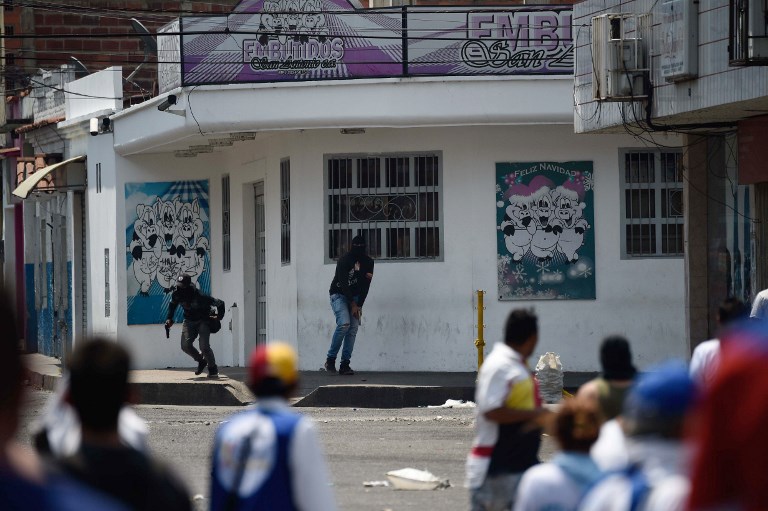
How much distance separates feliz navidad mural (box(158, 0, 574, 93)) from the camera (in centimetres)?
2138

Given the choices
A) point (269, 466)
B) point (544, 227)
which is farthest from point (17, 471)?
point (544, 227)

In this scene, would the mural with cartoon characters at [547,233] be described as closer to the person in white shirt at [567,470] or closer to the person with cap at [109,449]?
the person in white shirt at [567,470]

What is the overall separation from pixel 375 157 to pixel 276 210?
6.94 ft

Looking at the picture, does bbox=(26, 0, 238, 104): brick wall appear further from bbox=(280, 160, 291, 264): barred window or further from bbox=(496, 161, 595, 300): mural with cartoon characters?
bbox=(496, 161, 595, 300): mural with cartoon characters

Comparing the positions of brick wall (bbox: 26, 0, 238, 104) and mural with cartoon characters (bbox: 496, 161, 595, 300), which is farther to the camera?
brick wall (bbox: 26, 0, 238, 104)

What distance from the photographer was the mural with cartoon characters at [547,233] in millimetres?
21719

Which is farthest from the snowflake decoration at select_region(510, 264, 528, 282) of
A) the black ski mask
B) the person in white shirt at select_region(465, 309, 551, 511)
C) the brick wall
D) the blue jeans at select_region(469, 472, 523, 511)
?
the blue jeans at select_region(469, 472, 523, 511)

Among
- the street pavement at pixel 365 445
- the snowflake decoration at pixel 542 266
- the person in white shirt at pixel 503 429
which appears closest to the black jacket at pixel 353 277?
the street pavement at pixel 365 445

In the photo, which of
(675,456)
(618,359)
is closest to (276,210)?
(618,359)

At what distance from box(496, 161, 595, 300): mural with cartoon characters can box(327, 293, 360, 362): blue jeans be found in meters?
2.23

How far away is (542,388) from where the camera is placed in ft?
54.2

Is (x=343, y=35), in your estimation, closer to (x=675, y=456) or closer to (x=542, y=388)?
(x=542, y=388)

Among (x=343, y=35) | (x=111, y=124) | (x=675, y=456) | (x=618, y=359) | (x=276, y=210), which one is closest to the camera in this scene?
(x=675, y=456)

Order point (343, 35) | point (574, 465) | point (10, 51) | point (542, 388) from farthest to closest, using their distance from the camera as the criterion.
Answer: point (10, 51) < point (343, 35) < point (542, 388) < point (574, 465)
